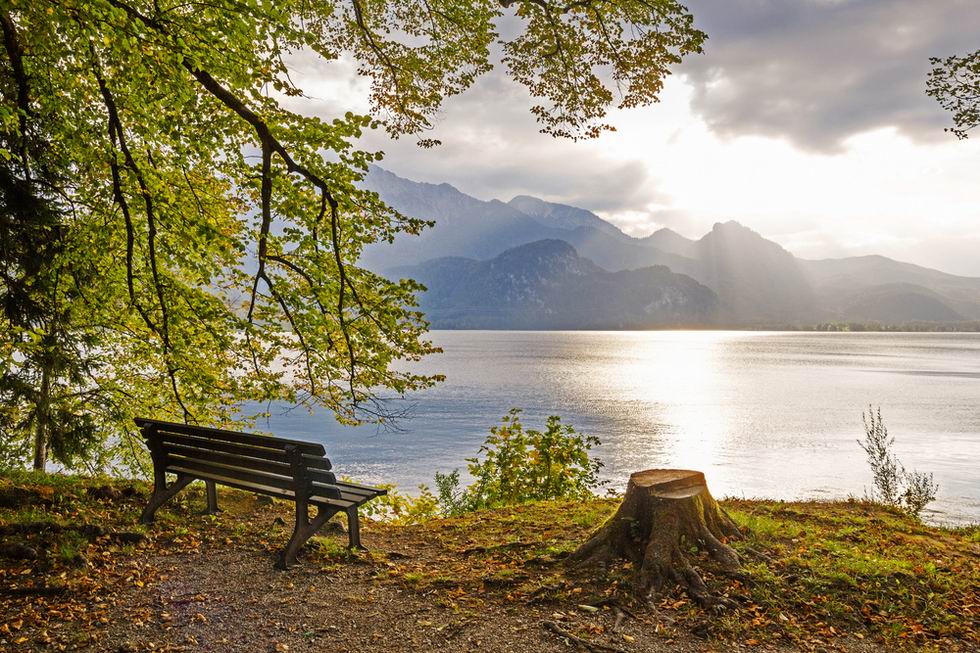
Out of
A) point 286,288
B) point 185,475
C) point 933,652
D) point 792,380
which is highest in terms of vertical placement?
point 286,288

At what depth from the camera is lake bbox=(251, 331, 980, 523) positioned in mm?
29980

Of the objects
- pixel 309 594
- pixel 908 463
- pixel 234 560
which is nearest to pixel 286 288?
pixel 234 560

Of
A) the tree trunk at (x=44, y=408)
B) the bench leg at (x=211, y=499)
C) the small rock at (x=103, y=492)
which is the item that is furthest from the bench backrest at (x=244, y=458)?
the tree trunk at (x=44, y=408)

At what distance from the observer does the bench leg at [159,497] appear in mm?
8125

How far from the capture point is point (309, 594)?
20.7 ft

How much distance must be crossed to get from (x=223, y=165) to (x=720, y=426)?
47.2m

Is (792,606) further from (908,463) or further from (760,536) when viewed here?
(908,463)

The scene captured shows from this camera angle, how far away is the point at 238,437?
24.6 ft

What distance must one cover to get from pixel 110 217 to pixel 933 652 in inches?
465

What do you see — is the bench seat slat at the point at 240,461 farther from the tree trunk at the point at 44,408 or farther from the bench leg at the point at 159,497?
the tree trunk at the point at 44,408

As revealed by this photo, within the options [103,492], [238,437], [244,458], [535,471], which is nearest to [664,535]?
[244,458]

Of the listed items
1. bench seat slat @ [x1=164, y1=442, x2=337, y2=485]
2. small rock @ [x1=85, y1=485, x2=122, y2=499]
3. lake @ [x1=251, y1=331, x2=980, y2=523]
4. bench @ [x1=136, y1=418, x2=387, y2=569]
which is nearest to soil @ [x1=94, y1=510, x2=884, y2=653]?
bench @ [x1=136, y1=418, x2=387, y2=569]

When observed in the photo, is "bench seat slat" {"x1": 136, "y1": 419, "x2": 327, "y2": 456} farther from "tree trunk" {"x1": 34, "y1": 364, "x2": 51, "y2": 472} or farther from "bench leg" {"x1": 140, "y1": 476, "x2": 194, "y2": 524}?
"tree trunk" {"x1": 34, "y1": 364, "x2": 51, "y2": 472}

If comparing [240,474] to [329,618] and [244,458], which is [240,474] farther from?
[329,618]
